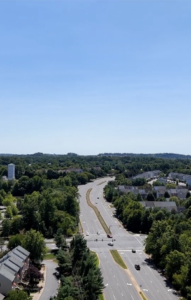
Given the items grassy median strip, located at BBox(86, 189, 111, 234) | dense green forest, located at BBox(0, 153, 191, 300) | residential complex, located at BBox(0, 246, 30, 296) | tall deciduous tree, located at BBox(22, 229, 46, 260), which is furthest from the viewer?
grassy median strip, located at BBox(86, 189, 111, 234)

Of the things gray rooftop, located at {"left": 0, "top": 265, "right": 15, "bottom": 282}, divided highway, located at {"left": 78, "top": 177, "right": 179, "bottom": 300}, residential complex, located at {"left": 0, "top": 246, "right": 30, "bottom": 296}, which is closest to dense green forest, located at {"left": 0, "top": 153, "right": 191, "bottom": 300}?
divided highway, located at {"left": 78, "top": 177, "right": 179, "bottom": 300}

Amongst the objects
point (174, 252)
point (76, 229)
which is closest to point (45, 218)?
point (76, 229)

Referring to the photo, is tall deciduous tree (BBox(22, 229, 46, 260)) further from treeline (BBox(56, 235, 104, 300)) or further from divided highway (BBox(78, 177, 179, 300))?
divided highway (BBox(78, 177, 179, 300))

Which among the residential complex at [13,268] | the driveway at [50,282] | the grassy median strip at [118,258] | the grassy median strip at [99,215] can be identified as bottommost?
the grassy median strip at [118,258]

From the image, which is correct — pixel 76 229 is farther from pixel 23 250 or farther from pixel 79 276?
pixel 79 276

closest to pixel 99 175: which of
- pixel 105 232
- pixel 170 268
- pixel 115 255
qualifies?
pixel 105 232

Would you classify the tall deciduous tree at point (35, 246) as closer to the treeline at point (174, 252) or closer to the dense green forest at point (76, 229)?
the dense green forest at point (76, 229)

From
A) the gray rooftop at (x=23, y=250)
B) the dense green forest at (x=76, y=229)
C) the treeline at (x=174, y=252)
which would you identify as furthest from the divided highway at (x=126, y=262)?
the gray rooftop at (x=23, y=250)
